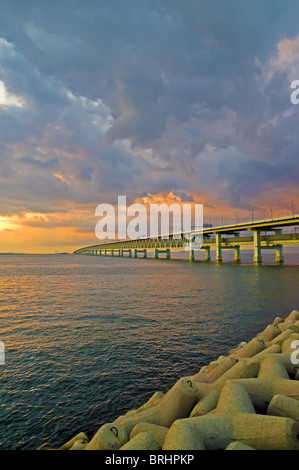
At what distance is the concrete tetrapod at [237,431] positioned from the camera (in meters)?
3.37

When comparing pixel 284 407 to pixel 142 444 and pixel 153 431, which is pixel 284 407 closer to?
pixel 153 431

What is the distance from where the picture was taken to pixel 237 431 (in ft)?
12.0

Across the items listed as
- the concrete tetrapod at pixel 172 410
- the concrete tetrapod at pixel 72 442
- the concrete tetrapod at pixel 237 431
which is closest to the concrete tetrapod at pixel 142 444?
the concrete tetrapod at pixel 237 431

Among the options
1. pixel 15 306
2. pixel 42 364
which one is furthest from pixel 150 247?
pixel 42 364

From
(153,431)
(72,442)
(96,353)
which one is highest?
(153,431)

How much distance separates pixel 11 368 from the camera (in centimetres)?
965

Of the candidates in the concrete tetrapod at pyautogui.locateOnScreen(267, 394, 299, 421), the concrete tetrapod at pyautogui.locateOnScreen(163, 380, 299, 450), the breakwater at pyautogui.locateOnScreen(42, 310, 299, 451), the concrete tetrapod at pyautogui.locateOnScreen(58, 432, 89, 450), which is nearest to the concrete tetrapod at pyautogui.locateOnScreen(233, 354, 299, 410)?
the breakwater at pyautogui.locateOnScreen(42, 310, 299, 451)

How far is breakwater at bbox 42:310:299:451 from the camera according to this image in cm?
343

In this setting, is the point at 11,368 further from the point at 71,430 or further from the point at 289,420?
the point at 289,420

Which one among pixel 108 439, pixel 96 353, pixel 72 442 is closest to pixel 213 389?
pixel 108 439

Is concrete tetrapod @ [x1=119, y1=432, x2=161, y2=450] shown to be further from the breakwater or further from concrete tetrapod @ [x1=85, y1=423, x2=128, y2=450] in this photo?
concrete tetrapod @ [x1=85, y1=423, x2=128, y2=450]

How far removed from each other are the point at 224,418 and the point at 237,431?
0.76 ft
